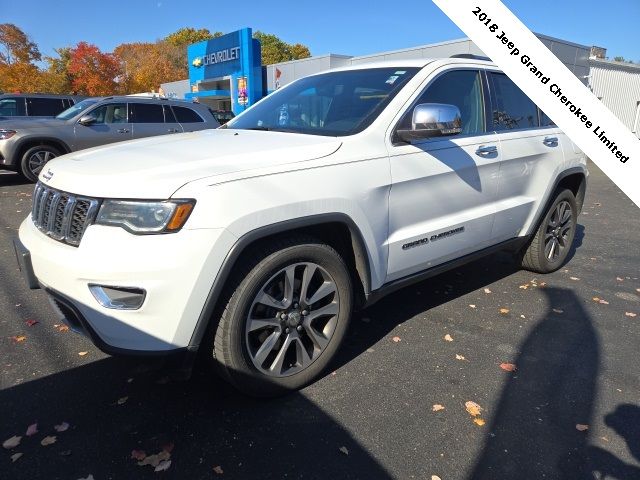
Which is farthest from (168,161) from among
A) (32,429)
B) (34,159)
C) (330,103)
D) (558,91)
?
(34,159)

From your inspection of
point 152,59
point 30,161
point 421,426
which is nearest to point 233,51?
point 30,161

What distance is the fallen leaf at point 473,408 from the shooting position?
2596mm

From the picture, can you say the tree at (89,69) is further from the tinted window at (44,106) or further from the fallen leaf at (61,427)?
the fallen leaf at (61,427)

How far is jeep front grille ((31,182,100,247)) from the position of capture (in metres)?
2.22

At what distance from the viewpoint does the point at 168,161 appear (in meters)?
2.34

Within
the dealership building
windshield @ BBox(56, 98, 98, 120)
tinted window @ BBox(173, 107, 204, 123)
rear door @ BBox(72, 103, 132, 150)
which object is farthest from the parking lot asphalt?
the dealership building

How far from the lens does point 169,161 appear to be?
2.34 meters

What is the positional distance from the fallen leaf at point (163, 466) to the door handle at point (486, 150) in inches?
110

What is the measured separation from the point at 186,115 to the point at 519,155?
8.51 meters

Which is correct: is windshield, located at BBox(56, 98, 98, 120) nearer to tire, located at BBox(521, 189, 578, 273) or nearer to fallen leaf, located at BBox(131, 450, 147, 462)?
tire, located at BBox(521, 189, 578, 273)

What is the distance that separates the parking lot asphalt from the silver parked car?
6.56 m

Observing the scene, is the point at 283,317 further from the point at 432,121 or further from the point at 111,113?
the point at 111,113

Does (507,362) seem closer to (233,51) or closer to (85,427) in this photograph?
(85,427)

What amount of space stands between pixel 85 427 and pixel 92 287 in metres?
0.83
